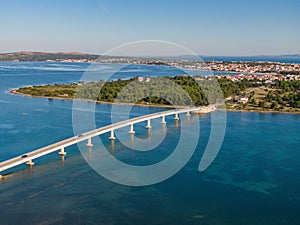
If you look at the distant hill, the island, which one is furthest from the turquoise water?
the distant hill

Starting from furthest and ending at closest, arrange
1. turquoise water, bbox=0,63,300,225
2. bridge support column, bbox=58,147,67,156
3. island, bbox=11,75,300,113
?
1. island, bbox=11,75,300,113
2. bridge support column, bbox=58,147,67,156
3. turquoise water, bbox=0,63,300,225

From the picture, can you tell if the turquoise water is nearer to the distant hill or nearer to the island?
the island

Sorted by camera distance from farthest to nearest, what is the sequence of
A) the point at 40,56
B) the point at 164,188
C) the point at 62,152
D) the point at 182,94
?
1. the point at 40,56
2. the point at 182,94
3. the point at 62,152
4. the point at 164,188

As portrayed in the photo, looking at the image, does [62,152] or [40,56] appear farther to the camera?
[40,56]

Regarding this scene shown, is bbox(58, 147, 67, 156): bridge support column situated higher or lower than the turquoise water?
Result: higher

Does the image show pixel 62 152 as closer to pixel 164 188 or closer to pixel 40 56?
pixel 164 188

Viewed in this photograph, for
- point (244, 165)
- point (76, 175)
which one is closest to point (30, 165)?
point (76, 175)

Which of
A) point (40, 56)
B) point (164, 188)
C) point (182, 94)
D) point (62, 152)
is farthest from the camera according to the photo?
point (40, 56)

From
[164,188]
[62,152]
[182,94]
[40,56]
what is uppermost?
[40,56]

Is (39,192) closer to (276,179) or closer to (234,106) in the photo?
(276,179)

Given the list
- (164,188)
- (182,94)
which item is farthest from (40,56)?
(164,188)
